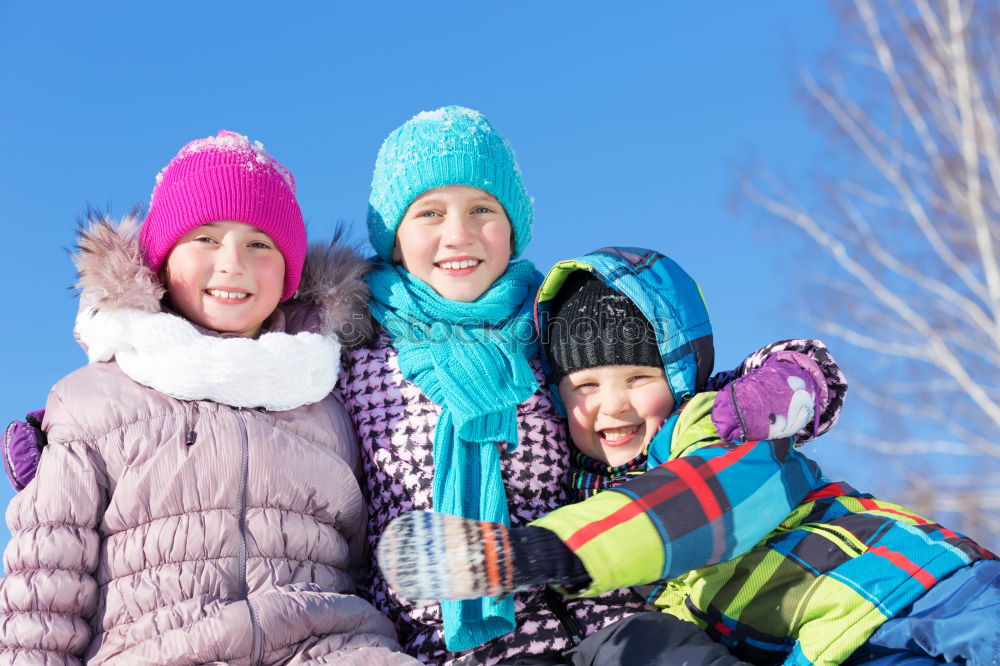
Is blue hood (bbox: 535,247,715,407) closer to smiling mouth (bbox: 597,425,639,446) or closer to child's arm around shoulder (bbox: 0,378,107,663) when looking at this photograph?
smiling mouth (bbox: 597,425,639,446)

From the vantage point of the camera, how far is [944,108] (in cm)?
884

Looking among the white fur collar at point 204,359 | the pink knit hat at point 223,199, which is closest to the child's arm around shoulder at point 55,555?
the white fur collar at point 204,359

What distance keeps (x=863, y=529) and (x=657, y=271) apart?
89 centimetres

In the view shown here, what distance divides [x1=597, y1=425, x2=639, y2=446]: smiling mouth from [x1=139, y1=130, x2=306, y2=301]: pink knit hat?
3.36ft

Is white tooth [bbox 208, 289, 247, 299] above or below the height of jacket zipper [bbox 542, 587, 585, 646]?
above

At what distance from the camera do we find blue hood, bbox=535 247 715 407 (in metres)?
2.64

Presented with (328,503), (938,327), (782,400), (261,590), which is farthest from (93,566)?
(938,327)

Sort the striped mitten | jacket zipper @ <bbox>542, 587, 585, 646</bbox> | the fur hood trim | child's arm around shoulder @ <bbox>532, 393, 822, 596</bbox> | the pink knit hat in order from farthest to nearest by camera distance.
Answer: the pink knit hat < the fur hood trim < jacket zipper @ <bbox>542, 587, 585, 646</bbox> < child's arm around shoulder @ <bbox>532, 393, 822, 596</bbox> < the striped mitten

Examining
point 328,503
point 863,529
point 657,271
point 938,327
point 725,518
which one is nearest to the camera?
point 725,518

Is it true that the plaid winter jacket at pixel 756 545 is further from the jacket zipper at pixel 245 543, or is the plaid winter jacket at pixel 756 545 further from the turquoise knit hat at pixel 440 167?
the turquoise knit hat at pixel 440 167

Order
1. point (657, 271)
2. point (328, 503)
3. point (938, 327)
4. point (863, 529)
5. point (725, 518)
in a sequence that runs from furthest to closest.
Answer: point (938, 327) → point (657, 271) → point (328, 503) → point (863, 529) → point (725, 518)

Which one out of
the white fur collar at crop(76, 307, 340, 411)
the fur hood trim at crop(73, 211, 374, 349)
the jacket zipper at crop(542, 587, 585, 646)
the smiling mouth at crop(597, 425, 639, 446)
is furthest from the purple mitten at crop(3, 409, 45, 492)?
the smiling mouth at crop(597, 425, 639, 446)

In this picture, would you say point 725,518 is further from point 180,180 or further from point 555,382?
point 180,180

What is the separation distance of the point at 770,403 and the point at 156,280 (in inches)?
66.2
